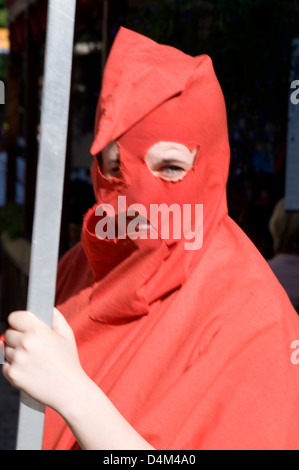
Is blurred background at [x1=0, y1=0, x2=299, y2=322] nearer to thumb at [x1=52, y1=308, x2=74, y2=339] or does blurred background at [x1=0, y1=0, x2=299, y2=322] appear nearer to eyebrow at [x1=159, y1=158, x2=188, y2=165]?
eyebrow at [x1=159, y1=158, x2=188, y2=165]

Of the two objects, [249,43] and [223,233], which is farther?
[249,43]

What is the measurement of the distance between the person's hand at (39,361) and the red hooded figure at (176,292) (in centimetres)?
26

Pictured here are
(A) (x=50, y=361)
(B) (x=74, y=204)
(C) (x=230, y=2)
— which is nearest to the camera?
(A) (x=50, y=361)

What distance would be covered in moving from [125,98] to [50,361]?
566 mm

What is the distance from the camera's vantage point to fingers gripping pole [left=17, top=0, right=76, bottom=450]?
→ 3.32 feet

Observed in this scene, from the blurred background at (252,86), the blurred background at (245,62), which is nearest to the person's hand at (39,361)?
the blurred background at (252,86)

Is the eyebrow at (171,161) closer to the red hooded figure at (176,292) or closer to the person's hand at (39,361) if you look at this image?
the red hooded figure at (176,292)

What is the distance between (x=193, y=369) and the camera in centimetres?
138

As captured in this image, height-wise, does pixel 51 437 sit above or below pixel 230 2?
below

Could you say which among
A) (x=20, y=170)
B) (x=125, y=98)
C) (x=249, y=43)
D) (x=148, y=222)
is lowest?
(x=20, y=170)

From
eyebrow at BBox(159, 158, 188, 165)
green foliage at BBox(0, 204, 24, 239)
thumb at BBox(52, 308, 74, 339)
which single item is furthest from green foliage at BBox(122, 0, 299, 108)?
green foliage at BBox(0, 204, 24, 239)

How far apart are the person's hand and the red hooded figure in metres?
0.26
